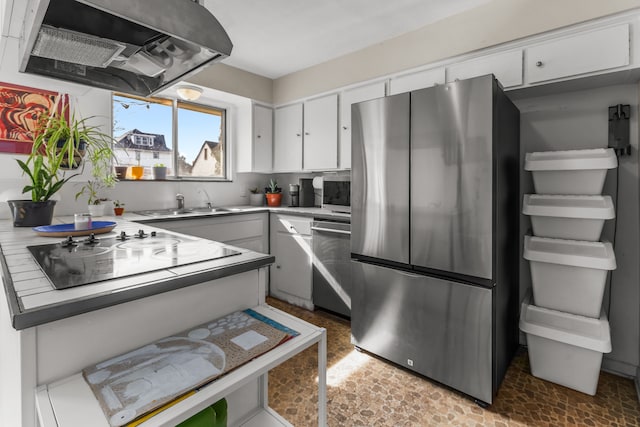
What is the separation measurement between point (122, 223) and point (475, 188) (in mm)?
2206

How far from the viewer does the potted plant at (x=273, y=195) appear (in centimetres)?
389

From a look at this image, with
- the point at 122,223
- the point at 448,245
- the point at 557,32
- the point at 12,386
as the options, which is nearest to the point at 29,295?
the point at 12,386

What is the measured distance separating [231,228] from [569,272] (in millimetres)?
2627

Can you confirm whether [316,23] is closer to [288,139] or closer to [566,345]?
[288,139]

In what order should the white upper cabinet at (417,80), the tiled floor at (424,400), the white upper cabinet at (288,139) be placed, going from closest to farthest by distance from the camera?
the tiled floor at (424,400), the white upper cabinet at (417,80), the white upper cabinet at (288,139)

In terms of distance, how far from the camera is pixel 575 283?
1.93m

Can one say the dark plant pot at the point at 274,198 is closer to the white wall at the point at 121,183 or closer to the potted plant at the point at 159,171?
the white wall at the point at 121,183

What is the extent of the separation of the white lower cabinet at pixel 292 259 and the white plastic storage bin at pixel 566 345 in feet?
5.78

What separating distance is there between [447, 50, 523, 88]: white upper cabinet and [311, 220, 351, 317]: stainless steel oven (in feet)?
4.75

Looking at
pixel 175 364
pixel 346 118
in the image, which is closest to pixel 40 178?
pixel 175 364

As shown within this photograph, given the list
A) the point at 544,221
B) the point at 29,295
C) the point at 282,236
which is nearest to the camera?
the point at 29,295

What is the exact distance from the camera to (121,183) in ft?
9.88

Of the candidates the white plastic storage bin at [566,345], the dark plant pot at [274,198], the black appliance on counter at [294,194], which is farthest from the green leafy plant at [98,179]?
the white plastic storage bin at [566,345]

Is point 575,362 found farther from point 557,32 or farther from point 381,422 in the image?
point 557,32
